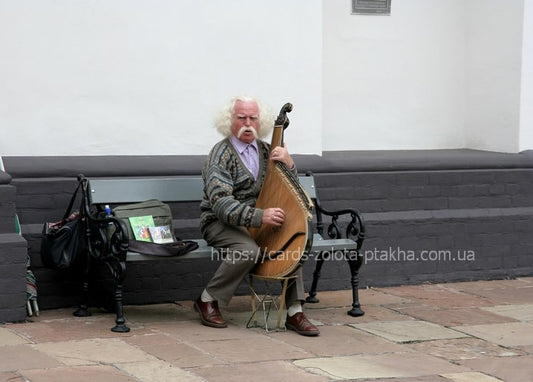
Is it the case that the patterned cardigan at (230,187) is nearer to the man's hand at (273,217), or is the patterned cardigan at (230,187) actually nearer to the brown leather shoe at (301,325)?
the man's hand at (273,217)

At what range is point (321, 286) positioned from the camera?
8.05 m

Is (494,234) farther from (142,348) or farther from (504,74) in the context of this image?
(142,348)

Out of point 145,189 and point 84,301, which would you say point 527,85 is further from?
point 84,301

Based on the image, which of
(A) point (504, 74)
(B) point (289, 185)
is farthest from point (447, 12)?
(B) point (289, 185)

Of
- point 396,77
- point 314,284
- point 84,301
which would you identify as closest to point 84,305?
point 84,301

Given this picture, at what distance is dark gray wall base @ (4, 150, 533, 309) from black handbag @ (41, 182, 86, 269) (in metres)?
0.27

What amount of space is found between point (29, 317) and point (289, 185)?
6.51ft

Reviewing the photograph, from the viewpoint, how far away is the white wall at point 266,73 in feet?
24.2

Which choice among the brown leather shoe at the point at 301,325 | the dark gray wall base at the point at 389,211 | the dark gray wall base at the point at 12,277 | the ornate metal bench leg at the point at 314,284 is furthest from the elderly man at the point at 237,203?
the dark gray wall base at the point at 12,277

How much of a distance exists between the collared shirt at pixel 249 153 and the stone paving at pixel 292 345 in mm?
1060

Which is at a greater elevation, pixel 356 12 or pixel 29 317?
pixel 356 12

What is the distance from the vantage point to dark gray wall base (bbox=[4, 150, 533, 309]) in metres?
7.25

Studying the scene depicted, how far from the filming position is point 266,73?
8.01 m

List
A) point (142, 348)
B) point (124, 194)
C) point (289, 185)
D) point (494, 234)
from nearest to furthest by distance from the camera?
point (142, 348), point (289, 185), point (124, 194), point (494, 234)
